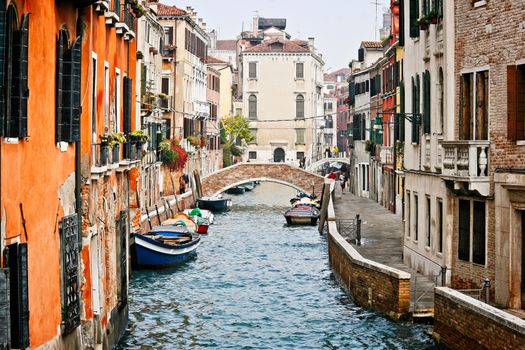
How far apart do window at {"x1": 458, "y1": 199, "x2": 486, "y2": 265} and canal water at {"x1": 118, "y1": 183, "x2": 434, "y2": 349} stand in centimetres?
134

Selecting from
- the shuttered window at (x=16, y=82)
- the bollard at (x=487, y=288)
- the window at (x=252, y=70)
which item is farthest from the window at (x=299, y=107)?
the shuttered window at (x=16, y=82)

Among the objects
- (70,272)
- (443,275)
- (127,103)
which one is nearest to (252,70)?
(127,103)

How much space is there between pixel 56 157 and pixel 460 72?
7660mm

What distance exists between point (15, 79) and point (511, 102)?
26.0 feet

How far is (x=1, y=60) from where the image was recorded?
831cm

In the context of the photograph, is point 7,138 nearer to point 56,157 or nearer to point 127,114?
point 56,157

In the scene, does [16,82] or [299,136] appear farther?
[299,136]

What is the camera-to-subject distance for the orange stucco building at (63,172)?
29.0 ft

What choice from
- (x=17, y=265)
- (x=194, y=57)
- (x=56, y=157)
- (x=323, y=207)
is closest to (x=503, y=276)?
(x=56, y=157)

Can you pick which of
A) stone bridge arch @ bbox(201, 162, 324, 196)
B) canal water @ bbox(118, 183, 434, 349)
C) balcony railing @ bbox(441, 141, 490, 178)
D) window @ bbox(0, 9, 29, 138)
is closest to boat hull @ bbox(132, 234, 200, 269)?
canal water @ bbox(118, 183, 434, 349)

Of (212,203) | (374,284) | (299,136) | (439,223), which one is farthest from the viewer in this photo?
(299,136)

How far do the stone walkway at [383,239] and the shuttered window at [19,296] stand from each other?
9174 millimetres

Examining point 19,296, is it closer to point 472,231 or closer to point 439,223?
point 472,231

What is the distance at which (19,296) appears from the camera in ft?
29.3
